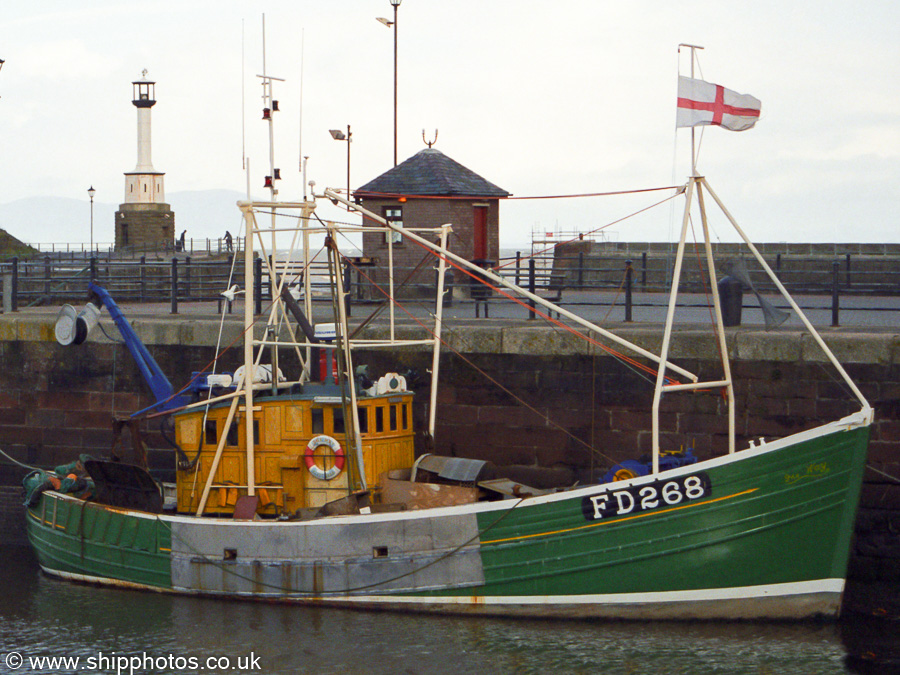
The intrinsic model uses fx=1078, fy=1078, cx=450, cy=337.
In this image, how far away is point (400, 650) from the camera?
1051 cm

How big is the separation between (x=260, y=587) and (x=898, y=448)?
24.0 ft

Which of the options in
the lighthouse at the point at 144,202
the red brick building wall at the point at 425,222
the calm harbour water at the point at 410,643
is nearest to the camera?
the calm harbour water at the point at 410,643

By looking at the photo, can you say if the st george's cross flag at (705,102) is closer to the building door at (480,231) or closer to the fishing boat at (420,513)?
the fishing boat at (420,513)

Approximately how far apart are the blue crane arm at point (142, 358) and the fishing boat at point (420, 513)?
0.76 feet

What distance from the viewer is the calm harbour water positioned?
10141 mm

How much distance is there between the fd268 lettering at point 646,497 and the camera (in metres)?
10.5

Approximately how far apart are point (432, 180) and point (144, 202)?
44.6 meters

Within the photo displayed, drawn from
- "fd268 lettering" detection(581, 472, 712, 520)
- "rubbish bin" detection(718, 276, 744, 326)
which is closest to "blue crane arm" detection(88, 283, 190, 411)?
"fd268 lettering" detection(581, 472, 712, 520)

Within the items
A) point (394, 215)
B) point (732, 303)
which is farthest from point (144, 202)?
point (732, 303)

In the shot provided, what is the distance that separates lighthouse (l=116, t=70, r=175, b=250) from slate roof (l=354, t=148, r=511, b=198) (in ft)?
117

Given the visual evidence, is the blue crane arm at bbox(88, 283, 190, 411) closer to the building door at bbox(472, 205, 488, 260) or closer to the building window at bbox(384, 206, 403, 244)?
the building window at bbox(384, 206, 403, 244)

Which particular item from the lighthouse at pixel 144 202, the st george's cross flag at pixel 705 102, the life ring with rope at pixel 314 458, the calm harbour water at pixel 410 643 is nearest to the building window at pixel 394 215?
the life ring with rope at pixel 314 458

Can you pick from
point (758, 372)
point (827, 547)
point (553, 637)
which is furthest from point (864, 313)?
point (553, 637)

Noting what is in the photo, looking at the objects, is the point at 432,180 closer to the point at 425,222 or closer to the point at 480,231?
the point at 425,222
